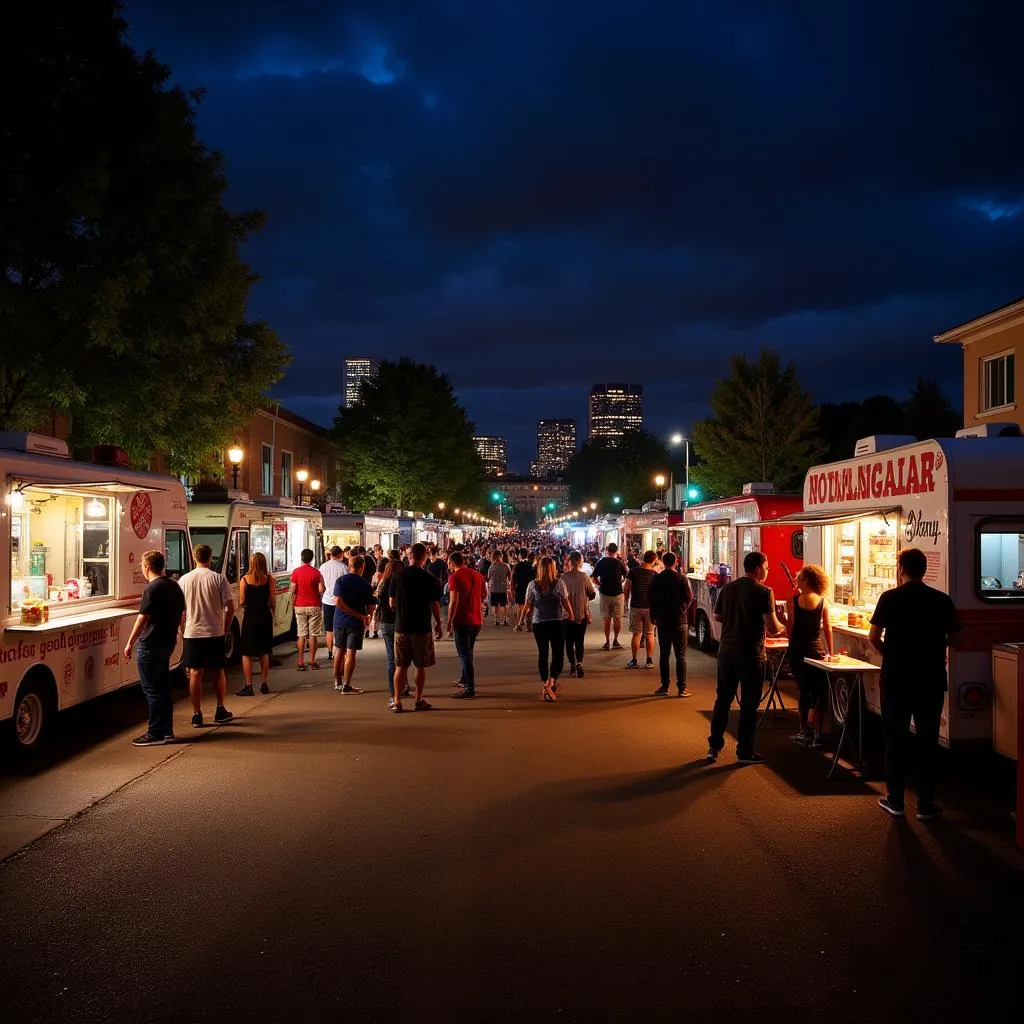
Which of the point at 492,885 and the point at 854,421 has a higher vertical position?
the point at 854,421

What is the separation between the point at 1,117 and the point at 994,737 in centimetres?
1460

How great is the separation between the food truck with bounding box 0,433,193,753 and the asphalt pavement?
2.41 ft

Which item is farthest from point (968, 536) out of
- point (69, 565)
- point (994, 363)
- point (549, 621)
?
point (994, 363)

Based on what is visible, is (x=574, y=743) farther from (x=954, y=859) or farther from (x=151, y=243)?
(x=151, y=243)

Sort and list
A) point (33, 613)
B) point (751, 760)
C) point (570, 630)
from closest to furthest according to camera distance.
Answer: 1. point (33, 613)
2. point (751, 760)
3. point (570, 630)

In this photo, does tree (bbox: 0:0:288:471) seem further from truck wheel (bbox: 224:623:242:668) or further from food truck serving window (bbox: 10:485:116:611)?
truck wheel (bbox: 224:623:242:668)

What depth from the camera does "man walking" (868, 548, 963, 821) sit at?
6.56 metres

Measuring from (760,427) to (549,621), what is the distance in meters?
32.4

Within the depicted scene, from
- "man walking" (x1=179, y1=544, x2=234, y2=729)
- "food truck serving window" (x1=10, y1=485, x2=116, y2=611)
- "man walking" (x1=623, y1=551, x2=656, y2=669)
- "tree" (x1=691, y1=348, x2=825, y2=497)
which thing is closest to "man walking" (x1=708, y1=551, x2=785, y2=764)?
"man walking" (x1=179, y1=544, x2=234, y2=729)

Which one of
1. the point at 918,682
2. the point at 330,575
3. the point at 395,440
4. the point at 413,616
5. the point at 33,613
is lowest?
the point at 918,682

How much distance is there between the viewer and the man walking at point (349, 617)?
11508 mm

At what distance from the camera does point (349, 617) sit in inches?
459

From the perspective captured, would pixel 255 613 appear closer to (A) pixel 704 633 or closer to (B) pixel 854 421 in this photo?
(A) pixel 704 633

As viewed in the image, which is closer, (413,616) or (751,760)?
(751,760)
